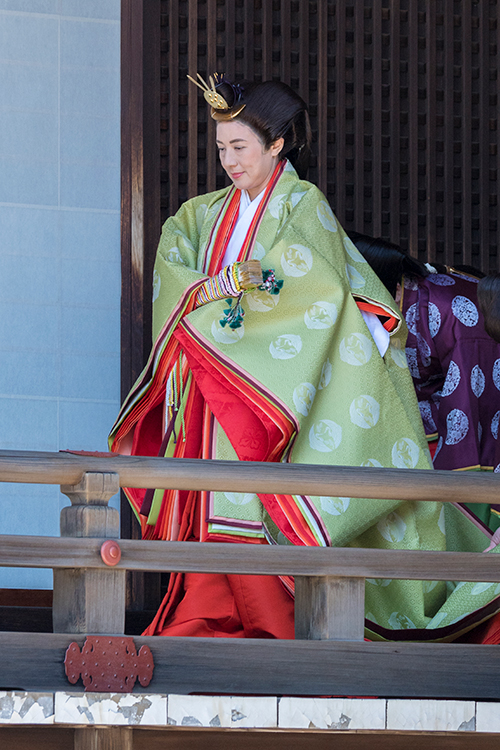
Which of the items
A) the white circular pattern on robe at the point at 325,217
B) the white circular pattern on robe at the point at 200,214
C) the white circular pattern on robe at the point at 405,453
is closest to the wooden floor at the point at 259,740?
the white circular pattern on robe at the point at 405,453

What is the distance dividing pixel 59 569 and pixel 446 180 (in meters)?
2.80

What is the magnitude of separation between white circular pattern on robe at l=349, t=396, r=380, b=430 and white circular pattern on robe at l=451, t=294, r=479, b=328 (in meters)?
0.67

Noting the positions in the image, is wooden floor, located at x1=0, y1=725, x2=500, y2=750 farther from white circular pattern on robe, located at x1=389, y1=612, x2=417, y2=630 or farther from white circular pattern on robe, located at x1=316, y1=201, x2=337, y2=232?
white circular pattern on robe, located at x1=316, y1=201, x2=337, y2=232

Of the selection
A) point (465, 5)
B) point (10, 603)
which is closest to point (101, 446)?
point (10, 603)

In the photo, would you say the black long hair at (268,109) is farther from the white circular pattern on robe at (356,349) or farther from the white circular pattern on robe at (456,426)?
the white circular pattern on robe at (456,426)

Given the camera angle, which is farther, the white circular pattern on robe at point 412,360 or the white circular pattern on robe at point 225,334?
the white circular pattern on robe at point 412,360

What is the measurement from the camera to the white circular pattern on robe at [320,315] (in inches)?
142

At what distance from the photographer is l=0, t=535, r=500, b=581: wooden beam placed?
2.82 m

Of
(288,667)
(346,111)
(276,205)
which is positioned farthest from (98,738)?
(346,111)

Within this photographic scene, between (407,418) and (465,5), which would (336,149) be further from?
(407,418)

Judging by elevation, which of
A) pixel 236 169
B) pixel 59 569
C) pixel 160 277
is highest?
pixel 236 169

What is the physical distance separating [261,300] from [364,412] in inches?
18.7

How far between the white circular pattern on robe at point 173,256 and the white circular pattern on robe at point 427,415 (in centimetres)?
99

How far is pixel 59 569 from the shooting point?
116 inches
